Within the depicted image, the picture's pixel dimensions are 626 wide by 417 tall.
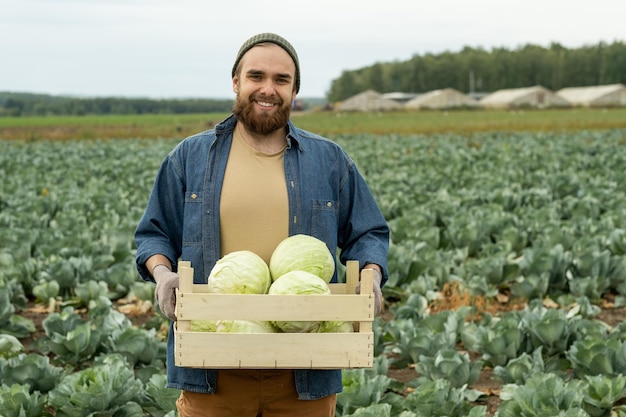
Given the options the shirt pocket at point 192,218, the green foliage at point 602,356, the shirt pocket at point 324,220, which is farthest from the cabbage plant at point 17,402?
the green foliage at point 602,356

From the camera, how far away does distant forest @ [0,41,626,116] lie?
97.4 m

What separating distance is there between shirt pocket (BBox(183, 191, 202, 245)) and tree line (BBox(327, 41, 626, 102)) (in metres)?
117

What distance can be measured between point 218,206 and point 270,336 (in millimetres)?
530

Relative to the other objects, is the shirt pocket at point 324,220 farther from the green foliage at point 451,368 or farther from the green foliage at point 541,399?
the green foliage at point 451,368

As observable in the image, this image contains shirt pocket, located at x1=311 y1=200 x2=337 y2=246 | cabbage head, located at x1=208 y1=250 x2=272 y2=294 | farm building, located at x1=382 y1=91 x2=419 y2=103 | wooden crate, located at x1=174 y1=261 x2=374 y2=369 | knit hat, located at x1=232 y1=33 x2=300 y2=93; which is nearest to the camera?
wooden crate, located at x1=174 y1=261 x2=374 y2=369

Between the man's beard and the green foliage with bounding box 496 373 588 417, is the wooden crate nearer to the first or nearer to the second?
the man's beard

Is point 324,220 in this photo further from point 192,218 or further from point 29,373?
point 29,373

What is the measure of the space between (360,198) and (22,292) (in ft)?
16.4

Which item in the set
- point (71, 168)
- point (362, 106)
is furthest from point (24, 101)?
point (71, 168)

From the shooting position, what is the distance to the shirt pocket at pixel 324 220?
262 cm

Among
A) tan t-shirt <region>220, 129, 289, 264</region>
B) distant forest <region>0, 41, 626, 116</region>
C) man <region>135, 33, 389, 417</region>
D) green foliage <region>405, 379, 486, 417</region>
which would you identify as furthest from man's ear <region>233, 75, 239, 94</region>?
distant forest <region>0, 41, 626, 116</region>

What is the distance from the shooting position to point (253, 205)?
2.57 meters

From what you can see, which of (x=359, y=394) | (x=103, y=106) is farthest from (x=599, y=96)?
(x=359, y=394)

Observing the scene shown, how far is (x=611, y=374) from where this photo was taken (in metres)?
4.56
